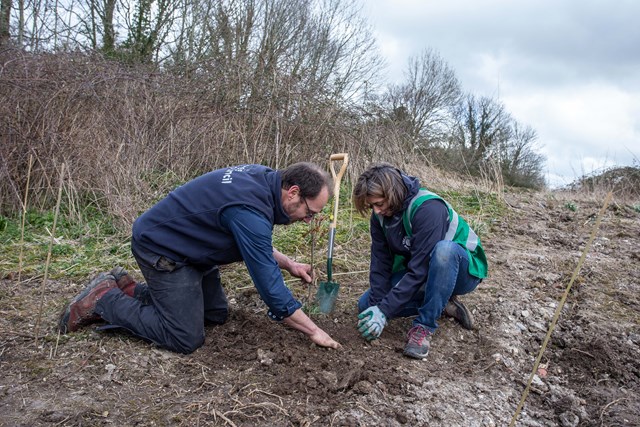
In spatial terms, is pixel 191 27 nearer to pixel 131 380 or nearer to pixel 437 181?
pixel 437 181

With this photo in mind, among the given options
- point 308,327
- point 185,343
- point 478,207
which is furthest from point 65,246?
point 478,207

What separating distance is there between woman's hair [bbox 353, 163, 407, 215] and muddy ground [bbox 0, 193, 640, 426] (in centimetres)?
86

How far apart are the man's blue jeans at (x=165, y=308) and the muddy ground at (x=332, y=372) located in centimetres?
8

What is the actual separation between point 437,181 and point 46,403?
6.19 m

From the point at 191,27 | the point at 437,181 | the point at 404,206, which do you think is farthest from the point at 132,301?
the point at 191,27

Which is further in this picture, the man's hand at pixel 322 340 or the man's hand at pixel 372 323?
the man's hand at pixel 372 323

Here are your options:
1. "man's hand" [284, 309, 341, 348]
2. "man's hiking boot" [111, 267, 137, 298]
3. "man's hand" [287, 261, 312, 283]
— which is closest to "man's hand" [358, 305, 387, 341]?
"man's hand" [284, 309, 341, 348]

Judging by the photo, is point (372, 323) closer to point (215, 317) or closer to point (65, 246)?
point (215, 317)

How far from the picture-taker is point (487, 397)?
2.52 m

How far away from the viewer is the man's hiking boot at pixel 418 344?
2760mm

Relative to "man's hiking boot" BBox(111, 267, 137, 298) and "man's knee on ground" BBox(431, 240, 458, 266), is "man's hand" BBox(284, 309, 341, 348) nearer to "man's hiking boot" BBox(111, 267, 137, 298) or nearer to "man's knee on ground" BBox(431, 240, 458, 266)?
"man's knee on ground" BBox(431, 240, 458, 266)

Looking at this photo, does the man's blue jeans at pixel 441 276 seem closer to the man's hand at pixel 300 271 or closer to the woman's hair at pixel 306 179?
the man's hand at pixel 300 271

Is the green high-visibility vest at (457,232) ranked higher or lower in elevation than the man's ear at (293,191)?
lower

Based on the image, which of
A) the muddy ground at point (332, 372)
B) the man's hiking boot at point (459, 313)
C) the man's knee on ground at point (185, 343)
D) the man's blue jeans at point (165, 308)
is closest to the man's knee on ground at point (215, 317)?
the muddy ground at point (332, 372)
